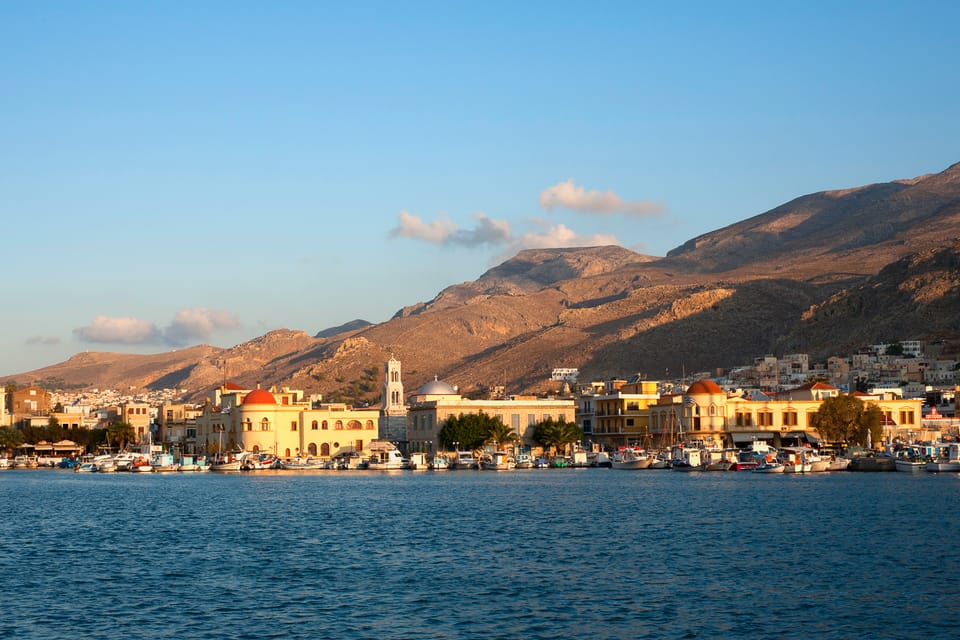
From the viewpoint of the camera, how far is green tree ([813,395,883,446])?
107312mm

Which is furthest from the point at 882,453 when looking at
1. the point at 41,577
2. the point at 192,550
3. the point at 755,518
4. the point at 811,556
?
the point at 41,577

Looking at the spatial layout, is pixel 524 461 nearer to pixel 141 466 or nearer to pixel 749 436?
pixel 749 436

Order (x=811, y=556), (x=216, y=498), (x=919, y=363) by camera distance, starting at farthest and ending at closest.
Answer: (x=919, y=363)
(x=216, y=498)
(x=811, y=556)

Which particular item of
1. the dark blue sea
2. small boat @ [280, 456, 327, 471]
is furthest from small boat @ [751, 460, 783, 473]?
small boat @ [280, 456, 327, 471]

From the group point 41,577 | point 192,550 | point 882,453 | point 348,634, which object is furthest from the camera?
point 882,453

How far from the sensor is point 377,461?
11369cm

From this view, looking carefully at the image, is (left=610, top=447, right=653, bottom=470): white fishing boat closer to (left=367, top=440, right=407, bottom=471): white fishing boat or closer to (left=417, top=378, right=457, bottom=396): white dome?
(left=367, top=440, right=407, bottom=471): white fishing boat

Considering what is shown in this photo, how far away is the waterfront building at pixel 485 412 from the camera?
390ft

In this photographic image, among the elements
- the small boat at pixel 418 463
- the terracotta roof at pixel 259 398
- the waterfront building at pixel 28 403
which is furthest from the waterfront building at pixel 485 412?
the waterfront building at pixel 28 403

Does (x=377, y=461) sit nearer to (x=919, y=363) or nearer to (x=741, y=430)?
(x=741, y=430)

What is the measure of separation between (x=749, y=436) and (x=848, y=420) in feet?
33.4

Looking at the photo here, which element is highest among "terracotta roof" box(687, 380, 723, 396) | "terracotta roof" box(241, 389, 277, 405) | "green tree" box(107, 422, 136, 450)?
"terracotta roof" box(241, 389, 277, 405)

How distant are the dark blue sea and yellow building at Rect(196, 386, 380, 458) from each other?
45.2 m

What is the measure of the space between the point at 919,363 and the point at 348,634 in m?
140
